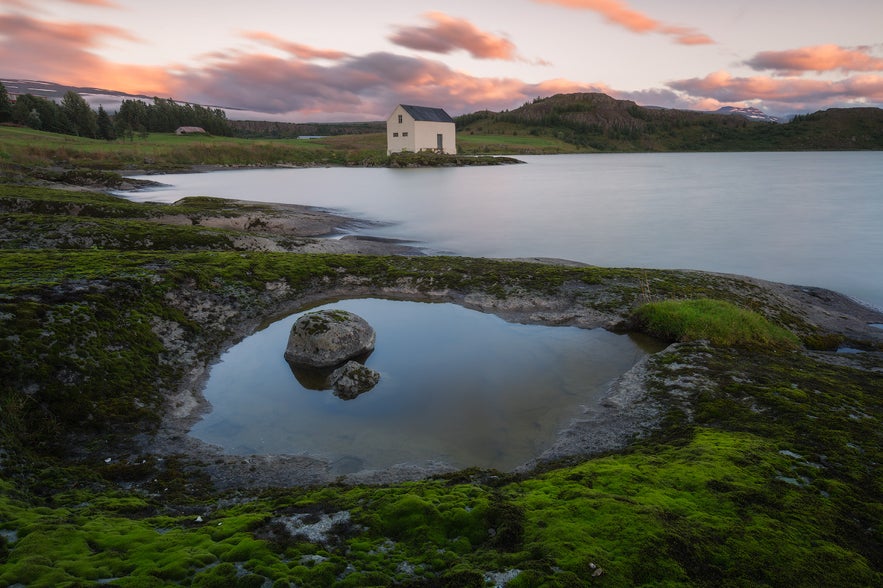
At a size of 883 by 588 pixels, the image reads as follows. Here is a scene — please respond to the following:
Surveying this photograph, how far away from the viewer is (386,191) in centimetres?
6900

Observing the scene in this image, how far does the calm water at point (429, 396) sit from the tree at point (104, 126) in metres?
144

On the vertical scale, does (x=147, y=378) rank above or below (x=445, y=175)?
below

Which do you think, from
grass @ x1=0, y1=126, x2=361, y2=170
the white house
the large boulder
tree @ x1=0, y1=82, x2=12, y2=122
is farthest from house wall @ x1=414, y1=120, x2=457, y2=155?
the large boulder

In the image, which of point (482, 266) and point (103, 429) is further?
point (482, 266)

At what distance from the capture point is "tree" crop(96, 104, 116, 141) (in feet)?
415

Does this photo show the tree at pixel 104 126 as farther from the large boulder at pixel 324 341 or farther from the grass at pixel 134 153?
the large boulder at pixel 324 341

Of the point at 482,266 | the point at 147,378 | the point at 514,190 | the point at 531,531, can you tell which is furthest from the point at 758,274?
the point at 514,190

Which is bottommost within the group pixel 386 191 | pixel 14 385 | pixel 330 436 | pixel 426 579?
pixel 330 436

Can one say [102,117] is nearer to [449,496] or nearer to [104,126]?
[104,126]

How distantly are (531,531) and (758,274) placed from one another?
27.4m

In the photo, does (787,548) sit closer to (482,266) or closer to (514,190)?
(482,266)

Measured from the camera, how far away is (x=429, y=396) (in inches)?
468

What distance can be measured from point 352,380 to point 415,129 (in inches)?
4670

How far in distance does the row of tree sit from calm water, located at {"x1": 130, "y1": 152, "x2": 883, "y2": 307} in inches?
2064
